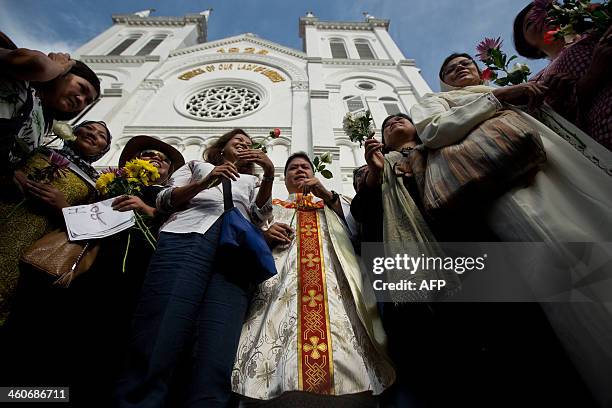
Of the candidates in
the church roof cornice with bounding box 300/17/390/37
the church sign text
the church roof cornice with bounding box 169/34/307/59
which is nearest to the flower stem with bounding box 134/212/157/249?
the church sign text

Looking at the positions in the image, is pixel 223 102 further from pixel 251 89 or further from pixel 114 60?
pixel 114 60

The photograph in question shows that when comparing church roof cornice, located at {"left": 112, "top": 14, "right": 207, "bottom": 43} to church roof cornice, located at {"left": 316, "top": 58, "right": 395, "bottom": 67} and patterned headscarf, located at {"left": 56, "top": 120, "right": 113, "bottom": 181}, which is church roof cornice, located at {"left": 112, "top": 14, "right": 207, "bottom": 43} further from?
patterned headscarf, located at {"left": 56, "top": 120, "right": 113, "bottom": 181}

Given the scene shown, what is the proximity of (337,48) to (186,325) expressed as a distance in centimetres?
1452

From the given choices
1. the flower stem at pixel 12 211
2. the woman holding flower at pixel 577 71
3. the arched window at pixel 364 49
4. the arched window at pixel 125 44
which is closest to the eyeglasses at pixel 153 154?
the flower stem at pixel 12 211

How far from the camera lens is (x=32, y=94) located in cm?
165

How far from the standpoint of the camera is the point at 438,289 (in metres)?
1.41

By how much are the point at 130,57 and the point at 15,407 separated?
42.3ft

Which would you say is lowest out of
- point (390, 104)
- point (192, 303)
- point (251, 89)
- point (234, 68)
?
point (192, 303)

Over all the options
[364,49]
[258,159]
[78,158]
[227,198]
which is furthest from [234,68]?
[227,198]

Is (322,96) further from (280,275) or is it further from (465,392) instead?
(465,392)

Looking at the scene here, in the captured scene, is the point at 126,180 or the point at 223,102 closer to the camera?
the point at 126,180

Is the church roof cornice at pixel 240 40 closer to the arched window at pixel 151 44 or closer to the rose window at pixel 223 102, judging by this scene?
the arched window at pixel 151 44

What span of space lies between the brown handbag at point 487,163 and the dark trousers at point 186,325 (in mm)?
1263

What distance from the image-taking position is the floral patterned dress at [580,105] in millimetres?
1428
